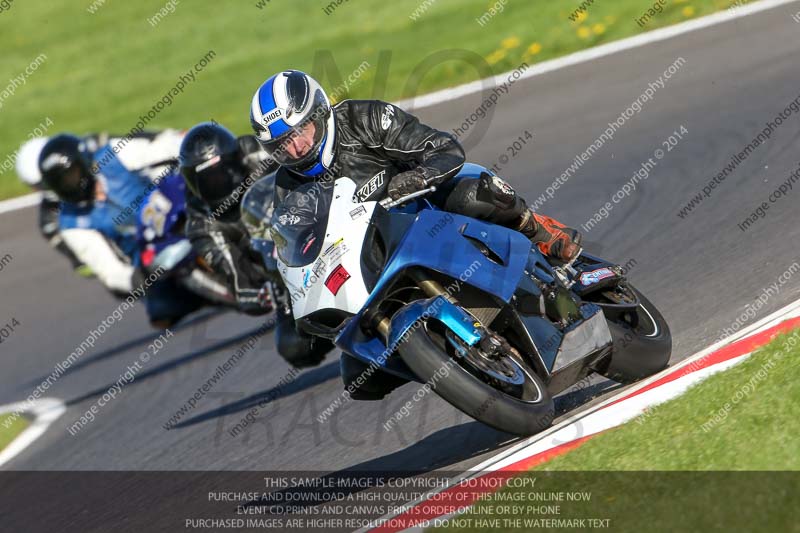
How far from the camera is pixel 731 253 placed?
7656 millimetres

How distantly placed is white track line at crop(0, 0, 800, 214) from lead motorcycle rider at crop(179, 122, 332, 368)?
14.5ft

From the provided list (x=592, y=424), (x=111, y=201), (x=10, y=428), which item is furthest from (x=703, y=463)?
(x=111, y=201)

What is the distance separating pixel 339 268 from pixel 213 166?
3.77m

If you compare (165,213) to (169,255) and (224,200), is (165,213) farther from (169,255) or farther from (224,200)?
(224,200)

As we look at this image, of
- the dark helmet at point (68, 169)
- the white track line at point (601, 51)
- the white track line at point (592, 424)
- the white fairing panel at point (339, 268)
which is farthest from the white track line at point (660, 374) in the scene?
the white track line at point (601, 51)

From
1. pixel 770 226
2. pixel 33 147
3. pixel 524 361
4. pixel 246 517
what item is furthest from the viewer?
pixel 33 147

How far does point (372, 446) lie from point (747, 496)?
2.74m

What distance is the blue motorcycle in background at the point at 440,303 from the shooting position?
191 inches

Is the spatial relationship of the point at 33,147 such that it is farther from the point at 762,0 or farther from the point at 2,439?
the point at 762,0

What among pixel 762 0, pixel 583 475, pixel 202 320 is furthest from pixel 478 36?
pixel 583 475

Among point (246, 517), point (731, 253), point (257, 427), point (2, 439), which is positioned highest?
point (731, 253)

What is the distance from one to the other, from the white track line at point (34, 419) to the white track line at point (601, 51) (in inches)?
180

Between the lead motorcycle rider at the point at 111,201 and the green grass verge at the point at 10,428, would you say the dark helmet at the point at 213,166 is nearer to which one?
the lead motorcycle rider at the point at 111,201

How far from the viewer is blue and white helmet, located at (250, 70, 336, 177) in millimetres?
5293
